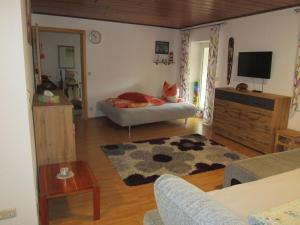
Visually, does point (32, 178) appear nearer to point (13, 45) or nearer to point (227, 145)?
point (13, 45)

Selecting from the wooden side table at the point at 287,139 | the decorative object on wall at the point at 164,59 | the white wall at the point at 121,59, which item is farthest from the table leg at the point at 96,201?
the decorative object on wall at the point at 164,59

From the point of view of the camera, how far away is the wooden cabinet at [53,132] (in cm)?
248

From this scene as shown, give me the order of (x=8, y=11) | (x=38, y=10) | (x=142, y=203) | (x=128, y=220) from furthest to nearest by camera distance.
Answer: (x=38, y=10), (x=142, y=203), (x=128, y=220), (x=8, y=11)

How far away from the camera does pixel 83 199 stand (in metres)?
2.50

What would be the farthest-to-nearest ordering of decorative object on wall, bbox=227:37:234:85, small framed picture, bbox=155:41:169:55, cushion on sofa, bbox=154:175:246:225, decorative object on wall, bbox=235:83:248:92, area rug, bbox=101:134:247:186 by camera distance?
small framed picture, bbox=155:41:169:55
decorative object on wall, bbox=227:37:234:85
decorative object on wall, bbox=235:83:248:92
area rug, bbox=101:134:247:186
cushion on sofa, bbox=154:175:246:225

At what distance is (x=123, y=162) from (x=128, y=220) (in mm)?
1236

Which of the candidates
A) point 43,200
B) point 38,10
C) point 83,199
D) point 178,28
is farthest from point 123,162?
point 178,28

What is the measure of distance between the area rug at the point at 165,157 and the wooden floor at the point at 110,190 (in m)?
0.14

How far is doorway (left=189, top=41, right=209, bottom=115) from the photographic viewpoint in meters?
6.17

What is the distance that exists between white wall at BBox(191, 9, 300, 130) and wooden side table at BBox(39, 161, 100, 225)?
3301 mm

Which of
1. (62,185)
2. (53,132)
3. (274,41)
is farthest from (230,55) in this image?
(62,185)

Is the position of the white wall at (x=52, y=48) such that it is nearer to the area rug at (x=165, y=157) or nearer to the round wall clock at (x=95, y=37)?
the round wall clock at (x=95, y=37)

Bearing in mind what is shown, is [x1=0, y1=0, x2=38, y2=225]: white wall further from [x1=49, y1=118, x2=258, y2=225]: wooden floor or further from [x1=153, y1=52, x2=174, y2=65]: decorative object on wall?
[x1=153, y1=52, x2=174, y2=65]: decorative object on wall

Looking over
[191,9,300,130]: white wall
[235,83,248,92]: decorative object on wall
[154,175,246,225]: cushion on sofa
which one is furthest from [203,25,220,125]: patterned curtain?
[154,175,246,225]: cushion on sofa
